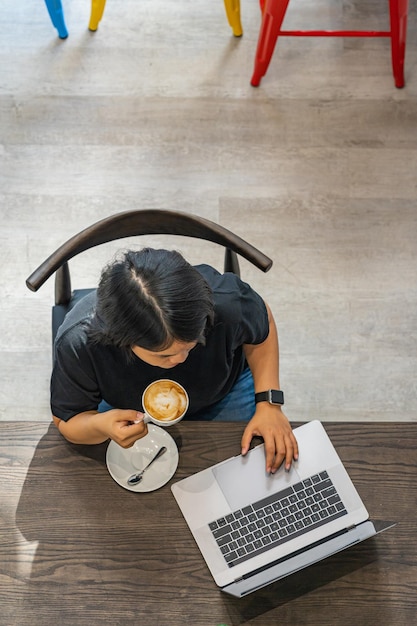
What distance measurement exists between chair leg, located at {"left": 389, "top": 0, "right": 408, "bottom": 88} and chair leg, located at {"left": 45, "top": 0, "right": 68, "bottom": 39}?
1287 mm

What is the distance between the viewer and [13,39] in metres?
2.95

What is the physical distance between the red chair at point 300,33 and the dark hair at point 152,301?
161 centimetres

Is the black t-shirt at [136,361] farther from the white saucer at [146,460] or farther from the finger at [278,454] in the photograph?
the finger at [278,454]

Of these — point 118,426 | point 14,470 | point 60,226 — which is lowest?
point 60,226

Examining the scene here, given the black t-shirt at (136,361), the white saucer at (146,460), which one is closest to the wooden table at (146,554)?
the white saucer at (146,460)

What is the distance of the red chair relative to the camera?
2.60m

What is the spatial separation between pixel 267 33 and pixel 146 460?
185 centimetres

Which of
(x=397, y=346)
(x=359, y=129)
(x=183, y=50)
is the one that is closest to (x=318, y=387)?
(x=397, y=346)

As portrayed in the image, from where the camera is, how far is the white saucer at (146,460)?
1.46 m

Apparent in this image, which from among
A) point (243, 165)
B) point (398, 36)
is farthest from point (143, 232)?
point (398, 36)

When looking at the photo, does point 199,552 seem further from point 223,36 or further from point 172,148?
point 223,36

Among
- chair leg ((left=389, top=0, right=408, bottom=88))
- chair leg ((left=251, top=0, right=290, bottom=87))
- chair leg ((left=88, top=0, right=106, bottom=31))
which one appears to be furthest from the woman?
chair leg ((left=88, top=0, right=106, bottom=31))

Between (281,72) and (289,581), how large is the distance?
2153 mm

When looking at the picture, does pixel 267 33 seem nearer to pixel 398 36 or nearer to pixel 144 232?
pixel 398 36
